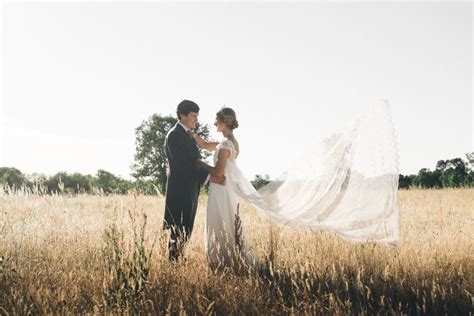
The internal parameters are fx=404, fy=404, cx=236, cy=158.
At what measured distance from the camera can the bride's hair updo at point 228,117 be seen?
18.6 ft

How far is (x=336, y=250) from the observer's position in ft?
17.9

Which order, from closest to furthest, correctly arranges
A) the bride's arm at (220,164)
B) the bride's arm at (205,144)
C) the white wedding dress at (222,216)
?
1. the bride's arm at (220,164)
2. the white wedding dress at (222,216)
3. the bride's arm at (205,144)

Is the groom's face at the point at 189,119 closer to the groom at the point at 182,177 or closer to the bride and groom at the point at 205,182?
the bride and groom at the point at 205,182

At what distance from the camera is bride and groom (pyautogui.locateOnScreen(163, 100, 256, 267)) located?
5574mm

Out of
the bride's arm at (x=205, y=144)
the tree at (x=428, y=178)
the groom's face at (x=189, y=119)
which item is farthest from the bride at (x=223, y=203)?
the tree at (x=428, y=178)

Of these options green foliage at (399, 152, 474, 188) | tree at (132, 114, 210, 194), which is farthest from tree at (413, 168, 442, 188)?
tree at (132, 114, 210, 194)

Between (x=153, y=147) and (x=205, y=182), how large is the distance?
40667 mm

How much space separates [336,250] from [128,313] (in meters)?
3.02

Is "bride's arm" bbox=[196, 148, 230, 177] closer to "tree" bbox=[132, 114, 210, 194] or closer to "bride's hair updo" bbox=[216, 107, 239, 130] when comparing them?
"bride's hair updo" bbox=[216, 107, 239, 130]

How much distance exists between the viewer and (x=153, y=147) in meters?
45.7

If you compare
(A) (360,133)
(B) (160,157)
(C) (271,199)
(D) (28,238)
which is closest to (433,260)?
(A) (360,133)

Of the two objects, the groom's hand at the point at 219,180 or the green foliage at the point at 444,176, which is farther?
the green foliage at the point at 444,176

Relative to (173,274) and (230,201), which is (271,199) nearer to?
(230,201)

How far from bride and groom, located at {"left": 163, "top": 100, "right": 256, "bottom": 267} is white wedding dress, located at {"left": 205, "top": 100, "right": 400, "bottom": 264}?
0.02 meters
